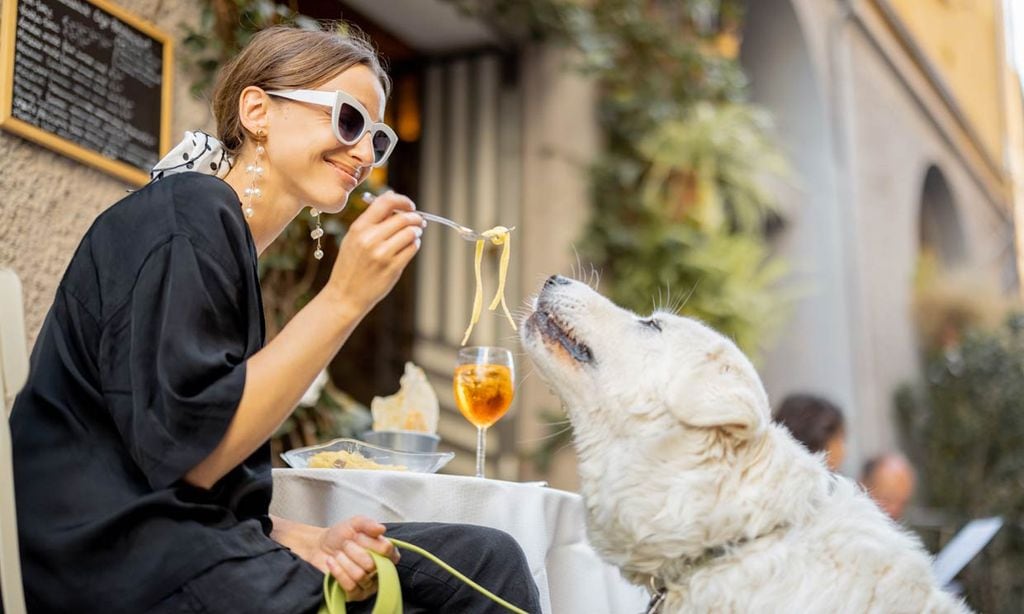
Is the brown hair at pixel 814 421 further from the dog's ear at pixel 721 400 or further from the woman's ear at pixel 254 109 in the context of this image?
the woman's ear at pixel 254 109

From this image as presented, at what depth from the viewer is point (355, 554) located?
5.34 feet

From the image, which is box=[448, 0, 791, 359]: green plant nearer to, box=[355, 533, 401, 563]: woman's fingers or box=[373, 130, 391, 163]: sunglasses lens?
box=[373, 130, 391, 163]: sunglasses lens

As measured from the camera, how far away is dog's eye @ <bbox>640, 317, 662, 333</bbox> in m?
2.06

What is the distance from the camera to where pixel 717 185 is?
6.84 metres

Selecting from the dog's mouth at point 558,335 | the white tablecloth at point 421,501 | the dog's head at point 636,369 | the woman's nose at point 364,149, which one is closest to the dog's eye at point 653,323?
the dog's head at point 636,369

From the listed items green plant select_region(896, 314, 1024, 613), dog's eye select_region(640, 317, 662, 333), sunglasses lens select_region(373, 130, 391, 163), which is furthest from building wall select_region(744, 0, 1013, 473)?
sunglasses lens select_region(373, 130, 391, 163)

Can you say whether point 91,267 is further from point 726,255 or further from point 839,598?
point 726,255

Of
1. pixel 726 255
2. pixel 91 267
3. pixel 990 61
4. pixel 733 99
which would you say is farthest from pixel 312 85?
pixel 990 61

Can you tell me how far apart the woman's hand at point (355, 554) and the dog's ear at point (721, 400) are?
1.91ft

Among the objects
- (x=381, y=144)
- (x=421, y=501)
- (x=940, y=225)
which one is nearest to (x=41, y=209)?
(x=381, y=144)

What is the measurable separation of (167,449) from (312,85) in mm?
858

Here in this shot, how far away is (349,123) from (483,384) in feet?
2.70

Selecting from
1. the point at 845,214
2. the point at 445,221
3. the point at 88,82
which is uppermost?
the point at 845,214

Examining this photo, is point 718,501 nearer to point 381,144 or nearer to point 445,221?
point 445,221
